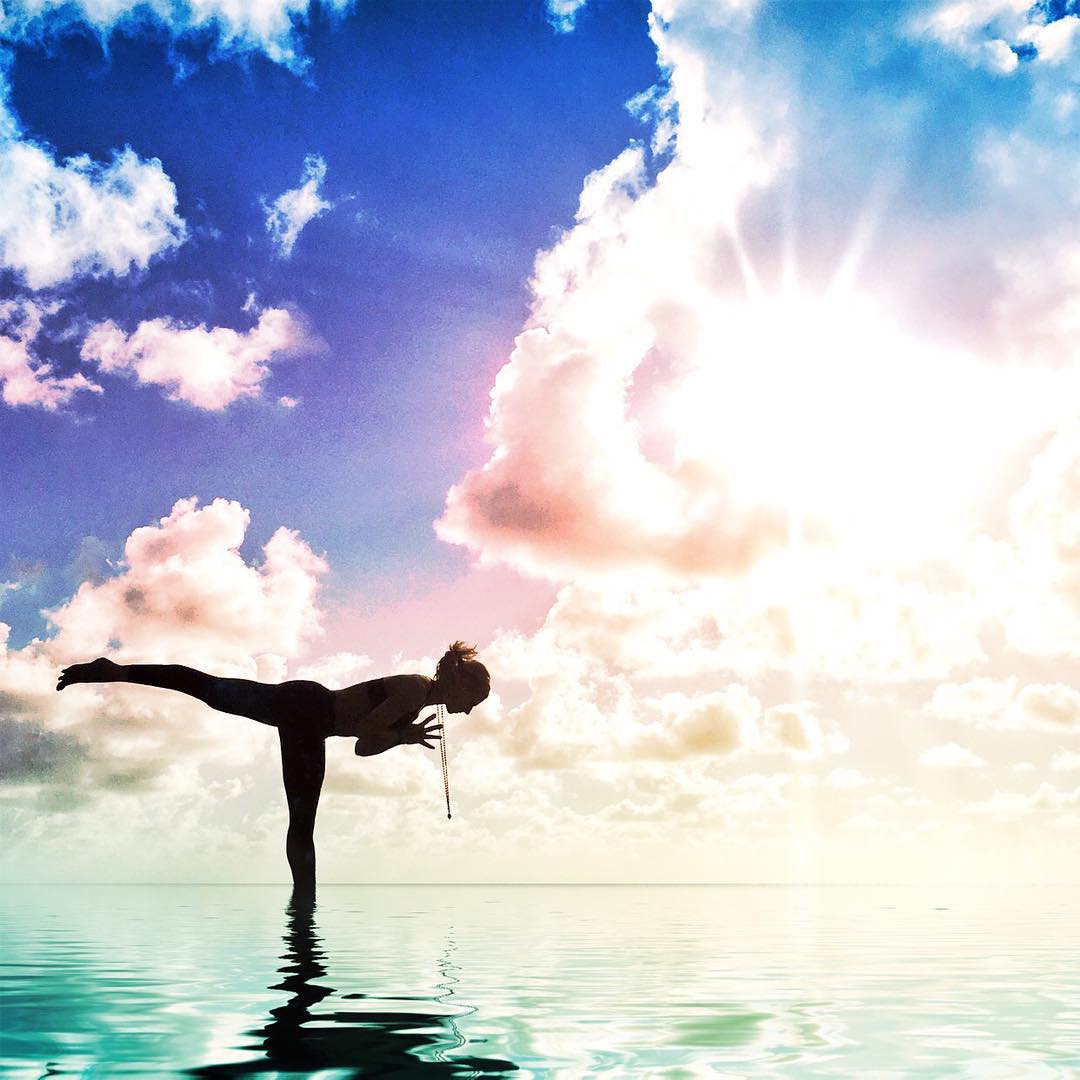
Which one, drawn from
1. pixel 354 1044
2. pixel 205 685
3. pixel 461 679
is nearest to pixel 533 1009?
pixel 354 1044

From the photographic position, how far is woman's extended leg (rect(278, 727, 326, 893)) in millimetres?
17891

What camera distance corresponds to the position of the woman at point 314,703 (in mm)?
17484

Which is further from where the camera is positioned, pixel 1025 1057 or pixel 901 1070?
pixel 1025 1057

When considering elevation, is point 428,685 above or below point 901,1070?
above

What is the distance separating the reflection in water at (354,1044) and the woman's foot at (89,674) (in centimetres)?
918

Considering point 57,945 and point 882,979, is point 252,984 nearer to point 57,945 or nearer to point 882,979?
point 882,979

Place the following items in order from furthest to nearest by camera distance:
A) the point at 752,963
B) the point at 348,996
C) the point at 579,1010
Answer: the point at 752,963
the point at 348,996
the point at 579,1010

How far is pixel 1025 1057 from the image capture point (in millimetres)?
6688

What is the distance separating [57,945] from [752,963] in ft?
36.1

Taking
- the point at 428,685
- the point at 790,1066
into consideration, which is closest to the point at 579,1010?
the point at 790,1066

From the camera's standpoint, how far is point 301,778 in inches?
706

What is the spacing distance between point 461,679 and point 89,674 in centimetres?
570

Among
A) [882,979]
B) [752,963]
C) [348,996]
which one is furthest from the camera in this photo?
[752,963]

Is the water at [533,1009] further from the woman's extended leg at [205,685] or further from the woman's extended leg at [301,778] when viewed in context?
the woman's extended leg at [205,685]
